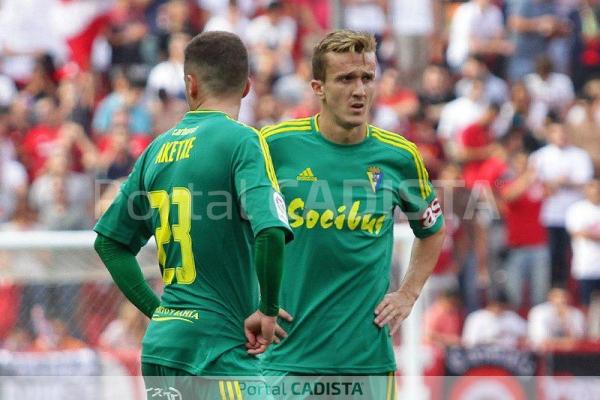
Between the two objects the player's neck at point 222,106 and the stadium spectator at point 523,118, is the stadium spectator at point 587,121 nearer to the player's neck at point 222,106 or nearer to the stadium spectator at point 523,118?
the stadium spectator at point 523,118

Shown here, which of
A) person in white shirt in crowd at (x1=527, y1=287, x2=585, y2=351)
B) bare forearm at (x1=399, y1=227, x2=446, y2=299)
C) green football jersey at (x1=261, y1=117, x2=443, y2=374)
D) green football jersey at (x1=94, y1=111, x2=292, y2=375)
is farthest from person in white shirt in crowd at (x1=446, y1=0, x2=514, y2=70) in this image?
green football jersey at (x1=94, y1=111, x2=292, y2=375)

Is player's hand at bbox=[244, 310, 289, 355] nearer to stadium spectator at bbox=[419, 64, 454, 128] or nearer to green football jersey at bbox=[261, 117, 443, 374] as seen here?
green football jersey at bbox=[261, 117, 443, 374]

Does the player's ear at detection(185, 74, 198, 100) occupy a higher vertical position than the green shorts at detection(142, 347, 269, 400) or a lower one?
higher

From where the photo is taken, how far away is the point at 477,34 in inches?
661

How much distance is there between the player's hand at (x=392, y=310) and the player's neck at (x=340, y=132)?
2.62 ft

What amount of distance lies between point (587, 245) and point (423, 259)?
7.40 meters

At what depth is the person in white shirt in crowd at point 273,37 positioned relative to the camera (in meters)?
16.4

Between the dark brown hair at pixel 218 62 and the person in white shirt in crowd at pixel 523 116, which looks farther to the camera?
the person in white shirt in crowd at pixel 523 116

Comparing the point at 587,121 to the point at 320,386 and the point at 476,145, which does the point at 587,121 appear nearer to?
the point at 476,145

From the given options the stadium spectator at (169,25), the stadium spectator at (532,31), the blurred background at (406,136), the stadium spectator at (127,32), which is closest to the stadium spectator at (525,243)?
the blurred background at (406,136)

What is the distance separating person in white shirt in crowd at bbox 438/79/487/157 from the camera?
15.1 metres

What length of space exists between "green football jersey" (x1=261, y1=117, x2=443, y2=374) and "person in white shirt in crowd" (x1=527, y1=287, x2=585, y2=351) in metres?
6.87

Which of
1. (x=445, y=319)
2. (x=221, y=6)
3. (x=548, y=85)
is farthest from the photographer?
(x=221, y=6)

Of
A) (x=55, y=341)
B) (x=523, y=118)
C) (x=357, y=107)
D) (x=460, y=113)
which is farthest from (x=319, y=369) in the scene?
(x=523, y=118)
